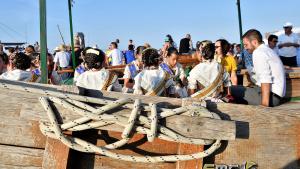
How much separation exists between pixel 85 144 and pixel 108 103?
0.29m

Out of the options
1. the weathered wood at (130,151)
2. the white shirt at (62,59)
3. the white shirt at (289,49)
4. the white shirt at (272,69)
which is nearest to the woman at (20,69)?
the weathered wood at (130,151)

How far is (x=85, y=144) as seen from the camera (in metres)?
2.59

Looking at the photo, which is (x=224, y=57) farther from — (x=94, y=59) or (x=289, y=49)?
(x=289, y=49)

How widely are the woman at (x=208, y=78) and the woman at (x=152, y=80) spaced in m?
0.46

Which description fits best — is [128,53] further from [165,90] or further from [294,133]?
[294,133]

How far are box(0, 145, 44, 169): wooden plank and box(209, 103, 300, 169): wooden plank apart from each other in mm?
1167

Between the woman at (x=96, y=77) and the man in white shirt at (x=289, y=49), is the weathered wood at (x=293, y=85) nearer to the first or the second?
the woman at (x=96, y=77)

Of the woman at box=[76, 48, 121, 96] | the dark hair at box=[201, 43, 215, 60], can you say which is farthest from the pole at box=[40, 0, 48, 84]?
the dark hair at box=[201, 43, 215, 60]

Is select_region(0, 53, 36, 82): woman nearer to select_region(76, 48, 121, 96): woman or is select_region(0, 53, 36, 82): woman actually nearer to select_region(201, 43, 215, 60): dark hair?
select_region(76, 48, 121, 96): woman

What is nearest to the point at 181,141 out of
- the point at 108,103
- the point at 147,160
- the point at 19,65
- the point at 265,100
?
the point at 147,160

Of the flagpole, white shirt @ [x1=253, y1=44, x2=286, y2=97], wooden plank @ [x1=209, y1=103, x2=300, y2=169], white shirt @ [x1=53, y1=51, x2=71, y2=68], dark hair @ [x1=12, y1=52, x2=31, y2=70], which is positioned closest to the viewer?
wooden plank @ [x1=209, y1=103, x2=300, y2=169]

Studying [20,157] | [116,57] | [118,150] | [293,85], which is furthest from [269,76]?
[116,57]

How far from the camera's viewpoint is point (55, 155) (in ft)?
8.61

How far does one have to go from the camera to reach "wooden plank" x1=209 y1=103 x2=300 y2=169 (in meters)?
2.82
